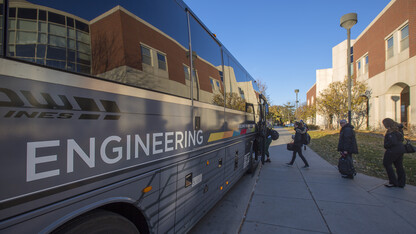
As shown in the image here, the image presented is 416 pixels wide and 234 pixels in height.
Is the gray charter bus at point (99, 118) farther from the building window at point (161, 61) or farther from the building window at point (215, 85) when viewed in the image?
the building window at point (215, 85)

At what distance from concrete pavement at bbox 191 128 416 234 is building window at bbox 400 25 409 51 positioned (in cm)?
1540

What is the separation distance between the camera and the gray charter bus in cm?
100

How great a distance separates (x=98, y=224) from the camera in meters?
1.36

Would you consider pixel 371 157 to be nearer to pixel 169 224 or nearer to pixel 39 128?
pixel 169 224

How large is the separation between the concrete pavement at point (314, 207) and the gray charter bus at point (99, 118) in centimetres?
129

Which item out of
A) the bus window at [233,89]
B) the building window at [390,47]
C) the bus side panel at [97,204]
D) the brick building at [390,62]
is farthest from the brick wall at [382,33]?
the bus side panel at [97,204]

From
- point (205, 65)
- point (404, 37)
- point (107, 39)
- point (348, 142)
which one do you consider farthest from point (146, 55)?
point (404, 37)

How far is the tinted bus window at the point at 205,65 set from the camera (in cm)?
282

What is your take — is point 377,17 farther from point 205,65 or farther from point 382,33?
point 205,65

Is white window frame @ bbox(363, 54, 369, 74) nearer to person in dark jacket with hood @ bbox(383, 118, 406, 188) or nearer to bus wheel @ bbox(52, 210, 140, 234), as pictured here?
person in dark jacket with hood @ bbox(383, 118, 406, 188)

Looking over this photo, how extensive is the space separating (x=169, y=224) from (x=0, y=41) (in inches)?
80.0

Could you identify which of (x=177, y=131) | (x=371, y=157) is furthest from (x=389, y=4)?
(x=177, y=131)

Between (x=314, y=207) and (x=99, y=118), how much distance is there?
14.1ft

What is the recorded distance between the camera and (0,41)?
3.22 ft
